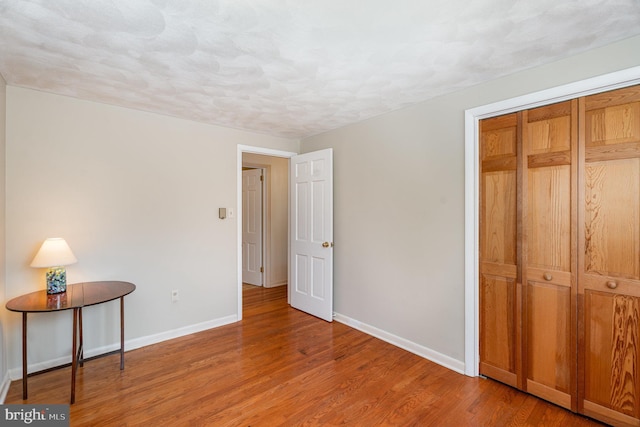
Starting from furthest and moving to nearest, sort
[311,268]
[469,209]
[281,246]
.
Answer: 1. [281,246]
2. [311,268]
3. [469,209]

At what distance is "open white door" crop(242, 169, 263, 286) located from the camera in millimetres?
5188

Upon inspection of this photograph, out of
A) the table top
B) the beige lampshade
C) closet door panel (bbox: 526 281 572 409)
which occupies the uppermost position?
the beige lampshade

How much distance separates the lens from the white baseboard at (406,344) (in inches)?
97.0

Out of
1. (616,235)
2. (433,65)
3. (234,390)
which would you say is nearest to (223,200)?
(234,390)

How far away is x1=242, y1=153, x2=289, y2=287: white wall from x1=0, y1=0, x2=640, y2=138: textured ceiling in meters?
2.48

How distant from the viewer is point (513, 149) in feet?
7.11

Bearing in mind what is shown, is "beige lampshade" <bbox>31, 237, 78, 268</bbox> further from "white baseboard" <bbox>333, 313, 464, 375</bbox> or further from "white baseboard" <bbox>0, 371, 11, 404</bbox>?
"white baseboard" <bbox>333, 313, 464, 375</bbox>

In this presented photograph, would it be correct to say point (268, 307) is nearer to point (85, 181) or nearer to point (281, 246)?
point (281, 246)

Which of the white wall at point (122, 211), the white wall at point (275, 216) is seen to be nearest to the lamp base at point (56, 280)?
the white wall at point (122, 211)

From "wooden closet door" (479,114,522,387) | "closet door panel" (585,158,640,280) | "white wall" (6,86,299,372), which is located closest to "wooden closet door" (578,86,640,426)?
"closet door panel" (585,158,640,280)

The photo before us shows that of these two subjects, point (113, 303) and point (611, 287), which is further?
point (113, 303)

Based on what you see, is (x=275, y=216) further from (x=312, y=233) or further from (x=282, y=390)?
(x=282, y=390)

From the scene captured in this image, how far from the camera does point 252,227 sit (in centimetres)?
532

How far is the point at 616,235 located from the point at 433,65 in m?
1.53
